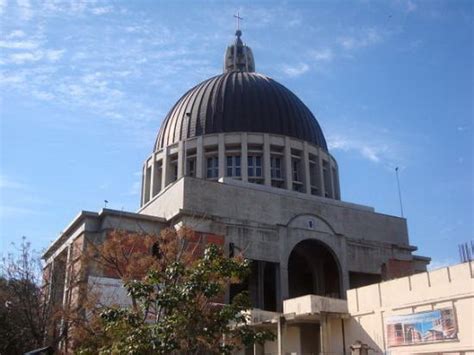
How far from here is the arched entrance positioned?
146 feet

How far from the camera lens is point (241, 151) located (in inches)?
1901

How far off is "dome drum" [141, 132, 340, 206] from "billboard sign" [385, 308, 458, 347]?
2255cm

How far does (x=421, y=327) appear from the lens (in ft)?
82.0

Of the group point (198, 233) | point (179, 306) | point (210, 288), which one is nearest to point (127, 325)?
point (179, 306)

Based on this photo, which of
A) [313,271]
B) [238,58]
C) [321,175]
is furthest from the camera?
[238,58]

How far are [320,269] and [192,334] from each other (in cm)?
3245

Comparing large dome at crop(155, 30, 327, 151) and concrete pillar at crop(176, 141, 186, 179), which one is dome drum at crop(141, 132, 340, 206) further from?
large dome at crop(155, 30, 327, 151)

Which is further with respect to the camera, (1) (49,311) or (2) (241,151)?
(2) (241,151)

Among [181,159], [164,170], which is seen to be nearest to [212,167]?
[181,159]

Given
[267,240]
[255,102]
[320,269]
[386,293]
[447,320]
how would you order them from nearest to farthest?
1. [447,320]
2. [386,293]
3. [267,240]
4. [320,269]
5. [255,102]

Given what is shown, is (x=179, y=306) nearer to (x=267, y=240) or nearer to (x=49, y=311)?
(x=49, y=311)

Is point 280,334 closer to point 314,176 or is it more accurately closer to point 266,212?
point 266,212

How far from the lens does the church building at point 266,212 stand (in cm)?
3641

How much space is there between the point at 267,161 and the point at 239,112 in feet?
18.1
